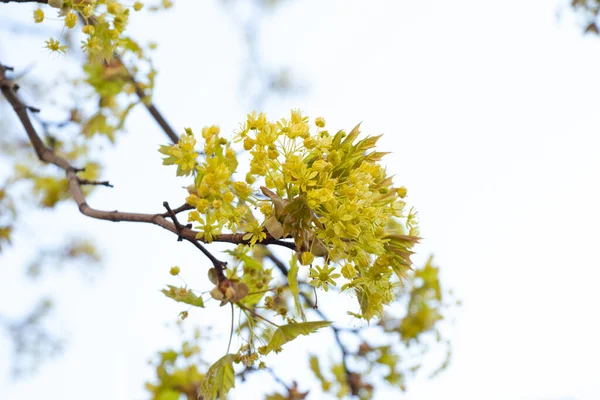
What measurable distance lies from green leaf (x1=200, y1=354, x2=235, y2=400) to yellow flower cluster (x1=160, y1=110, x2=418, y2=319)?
9.8 inches

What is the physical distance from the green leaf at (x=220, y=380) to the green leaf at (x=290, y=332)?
0.32ft

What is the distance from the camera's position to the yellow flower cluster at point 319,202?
3.00 ft

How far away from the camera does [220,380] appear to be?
103 centimetres

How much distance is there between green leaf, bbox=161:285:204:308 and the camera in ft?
3.45

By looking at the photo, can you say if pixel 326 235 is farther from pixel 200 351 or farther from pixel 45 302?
pixel 45 302

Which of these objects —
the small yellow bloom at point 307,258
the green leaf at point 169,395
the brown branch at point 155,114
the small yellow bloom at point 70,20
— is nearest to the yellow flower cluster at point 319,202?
the small yellow bloom at point 307,258

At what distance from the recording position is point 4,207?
234 cm

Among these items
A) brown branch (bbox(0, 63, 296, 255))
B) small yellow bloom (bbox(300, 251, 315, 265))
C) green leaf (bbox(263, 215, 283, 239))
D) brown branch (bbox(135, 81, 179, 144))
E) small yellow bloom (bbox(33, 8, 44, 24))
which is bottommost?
small yellow bloom (bbox(300, 251, 315, 265))

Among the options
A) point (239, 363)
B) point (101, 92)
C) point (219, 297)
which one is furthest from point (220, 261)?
point (101, 92)

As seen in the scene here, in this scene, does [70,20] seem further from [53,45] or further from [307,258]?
[307,258]

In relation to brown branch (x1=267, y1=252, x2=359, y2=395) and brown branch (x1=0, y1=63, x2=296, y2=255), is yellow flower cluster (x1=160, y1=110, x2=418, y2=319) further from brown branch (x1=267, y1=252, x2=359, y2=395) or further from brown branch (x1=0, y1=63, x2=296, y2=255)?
brown branch (x1=267, y1=252, x2=359, y2=395)

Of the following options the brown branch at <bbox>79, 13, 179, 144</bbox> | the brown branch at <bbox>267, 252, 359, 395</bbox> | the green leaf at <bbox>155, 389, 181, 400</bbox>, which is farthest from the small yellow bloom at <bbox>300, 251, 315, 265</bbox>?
the green leaf at <bbox>155, 389, 181, 400</bbox>

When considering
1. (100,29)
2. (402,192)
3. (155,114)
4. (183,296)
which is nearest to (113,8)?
(100,29)

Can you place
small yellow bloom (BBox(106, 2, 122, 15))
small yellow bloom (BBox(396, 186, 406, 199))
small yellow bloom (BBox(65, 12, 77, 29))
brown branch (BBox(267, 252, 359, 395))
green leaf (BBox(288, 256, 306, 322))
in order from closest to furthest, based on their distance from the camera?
green leaf (BBox(288, 256, 306, 322)), small yellow bloom (BBox(396, 186, 406, 199)), small yellow bloom (BBox(65, 12, 77, 29)), small yellow bloom (BBox(106, 2, 122, 15)), brown branch (BBox(267, 252, 359, 395))
